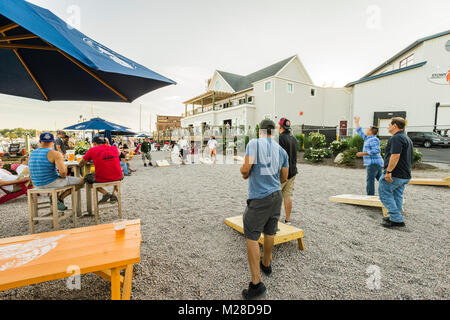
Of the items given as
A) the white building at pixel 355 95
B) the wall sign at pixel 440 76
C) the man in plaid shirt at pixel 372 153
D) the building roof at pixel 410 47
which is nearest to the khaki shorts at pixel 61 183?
the man in plaid shirt at pixel 372 153

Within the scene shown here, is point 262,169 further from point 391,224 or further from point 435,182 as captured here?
point 435,182

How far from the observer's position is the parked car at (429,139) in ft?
50.2

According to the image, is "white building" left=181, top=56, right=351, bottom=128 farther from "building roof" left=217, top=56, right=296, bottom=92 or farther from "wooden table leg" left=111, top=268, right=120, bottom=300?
"wooden table leg" left=111, top=268, right=120, bottom=300

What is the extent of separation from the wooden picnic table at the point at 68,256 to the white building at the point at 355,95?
17290mm

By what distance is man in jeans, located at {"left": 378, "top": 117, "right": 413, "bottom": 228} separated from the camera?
3.52 meters

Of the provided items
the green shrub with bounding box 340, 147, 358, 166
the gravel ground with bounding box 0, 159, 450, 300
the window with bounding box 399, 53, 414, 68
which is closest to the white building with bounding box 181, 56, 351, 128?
the window with bounding box 399, 53, 414, 68

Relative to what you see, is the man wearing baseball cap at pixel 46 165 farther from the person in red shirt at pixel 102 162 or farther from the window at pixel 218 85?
the window at pixel 218 85

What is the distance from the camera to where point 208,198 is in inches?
229

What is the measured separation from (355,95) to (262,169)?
26309 mm

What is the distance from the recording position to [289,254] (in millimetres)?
2984

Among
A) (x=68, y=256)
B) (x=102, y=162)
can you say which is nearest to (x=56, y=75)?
(x=102, y=162)
